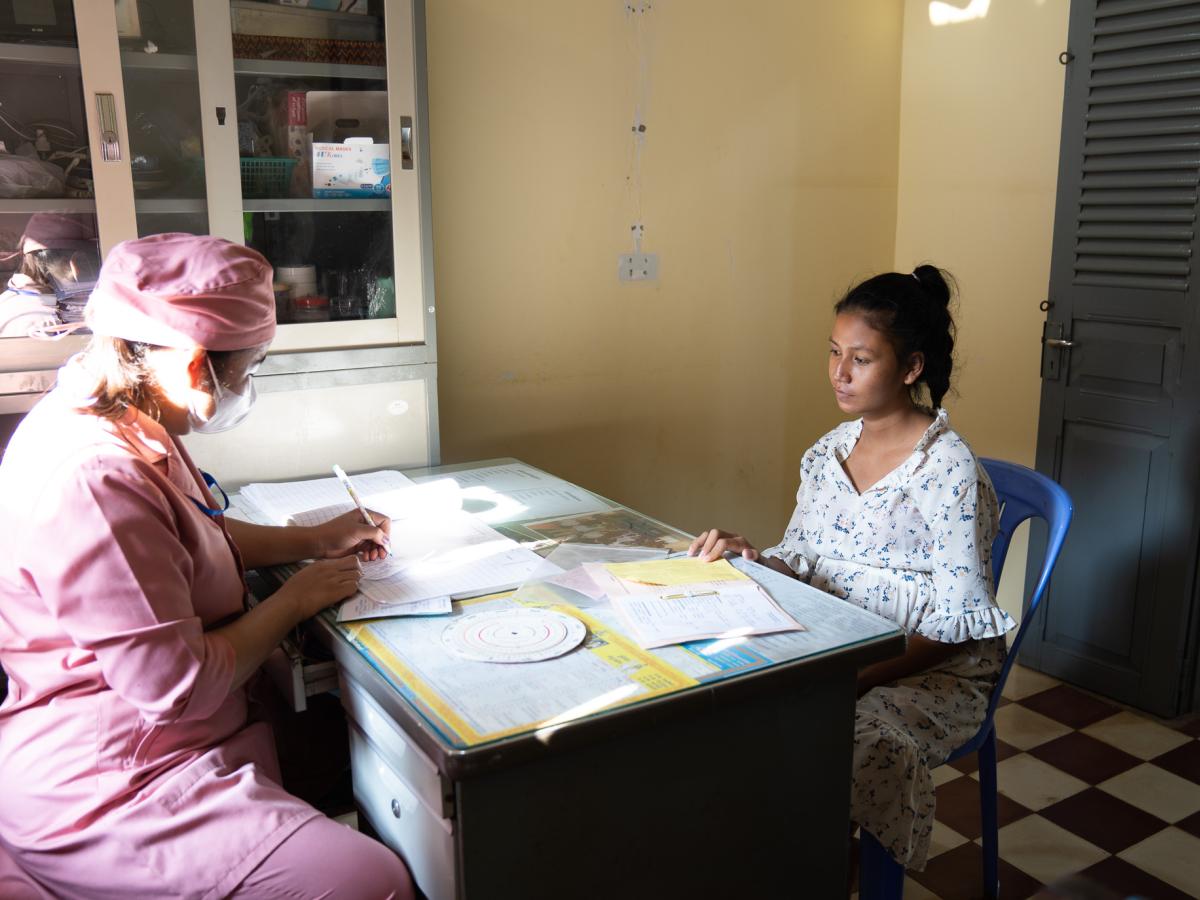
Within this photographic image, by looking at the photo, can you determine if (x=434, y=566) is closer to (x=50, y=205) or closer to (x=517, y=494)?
(x=517, y=494)

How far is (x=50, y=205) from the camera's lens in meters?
1.98

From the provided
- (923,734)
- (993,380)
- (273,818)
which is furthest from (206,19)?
(993,380)

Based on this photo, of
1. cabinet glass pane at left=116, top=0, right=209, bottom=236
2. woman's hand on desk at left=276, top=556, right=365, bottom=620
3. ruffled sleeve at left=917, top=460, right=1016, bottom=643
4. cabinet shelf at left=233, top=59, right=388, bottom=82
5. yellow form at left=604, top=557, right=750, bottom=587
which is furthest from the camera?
cabinet shelf at left=233, top=59, right=388, bottom=82

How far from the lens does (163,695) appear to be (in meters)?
1.26

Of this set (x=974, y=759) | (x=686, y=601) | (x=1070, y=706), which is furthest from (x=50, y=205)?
(x=1070, y=706)

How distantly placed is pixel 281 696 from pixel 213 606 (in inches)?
15.7

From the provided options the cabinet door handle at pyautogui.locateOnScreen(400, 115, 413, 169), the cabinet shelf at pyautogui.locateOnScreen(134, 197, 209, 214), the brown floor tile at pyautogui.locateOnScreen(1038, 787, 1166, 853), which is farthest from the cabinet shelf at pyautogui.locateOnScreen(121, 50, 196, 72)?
the brown floor tile at pyautogui.locateOnScreen(1038, 787, 1166, 853)

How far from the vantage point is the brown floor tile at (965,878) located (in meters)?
2.11

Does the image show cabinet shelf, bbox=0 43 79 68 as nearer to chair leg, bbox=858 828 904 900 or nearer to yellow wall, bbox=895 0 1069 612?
chair leg, bbox=858 828 904 900

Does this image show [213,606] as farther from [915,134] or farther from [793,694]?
[915,134]

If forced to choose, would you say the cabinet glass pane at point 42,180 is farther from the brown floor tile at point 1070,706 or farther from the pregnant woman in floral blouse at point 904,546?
the brown floor tile at point 1070,706

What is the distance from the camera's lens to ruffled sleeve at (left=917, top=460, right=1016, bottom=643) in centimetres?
175

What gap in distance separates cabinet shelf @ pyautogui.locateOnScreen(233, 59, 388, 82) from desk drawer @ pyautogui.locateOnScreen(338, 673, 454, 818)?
131cm

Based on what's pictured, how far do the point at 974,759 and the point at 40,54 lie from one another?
2583 mm
